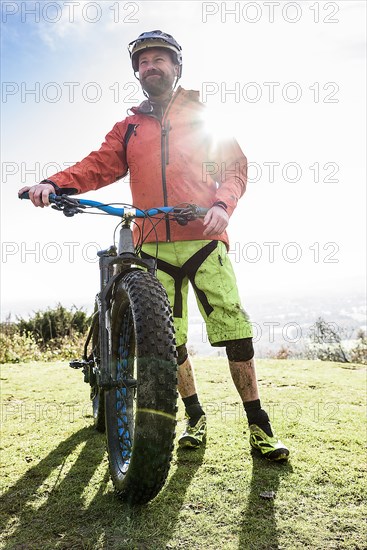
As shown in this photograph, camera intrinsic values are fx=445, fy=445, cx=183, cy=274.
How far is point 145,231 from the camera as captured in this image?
3213mm

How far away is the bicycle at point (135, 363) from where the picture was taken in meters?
1.79

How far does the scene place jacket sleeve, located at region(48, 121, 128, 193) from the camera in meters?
3.12

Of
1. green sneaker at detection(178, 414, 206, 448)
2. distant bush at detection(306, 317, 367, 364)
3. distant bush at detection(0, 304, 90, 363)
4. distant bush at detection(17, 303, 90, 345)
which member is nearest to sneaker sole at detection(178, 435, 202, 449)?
green sneaker at detection(178, 414, 206, 448)

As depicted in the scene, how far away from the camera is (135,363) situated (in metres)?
2.26

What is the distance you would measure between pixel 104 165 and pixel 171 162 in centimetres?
53

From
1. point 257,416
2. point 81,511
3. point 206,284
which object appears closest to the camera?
point 81,511

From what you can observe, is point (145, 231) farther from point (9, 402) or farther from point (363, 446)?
point (9, 402)

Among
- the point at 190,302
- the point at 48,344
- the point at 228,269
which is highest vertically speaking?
the point at 228,269

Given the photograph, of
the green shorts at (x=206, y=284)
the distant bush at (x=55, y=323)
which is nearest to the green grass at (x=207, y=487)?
the green shorts at (x=206, y=284)

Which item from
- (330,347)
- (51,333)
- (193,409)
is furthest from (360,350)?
(193,409)

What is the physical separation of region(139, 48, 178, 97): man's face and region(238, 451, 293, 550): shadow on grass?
8.50 ft

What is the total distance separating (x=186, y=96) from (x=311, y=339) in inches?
284

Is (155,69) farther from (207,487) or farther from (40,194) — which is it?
(207,487)

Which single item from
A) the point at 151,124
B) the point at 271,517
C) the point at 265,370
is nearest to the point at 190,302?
the point at 151,124
